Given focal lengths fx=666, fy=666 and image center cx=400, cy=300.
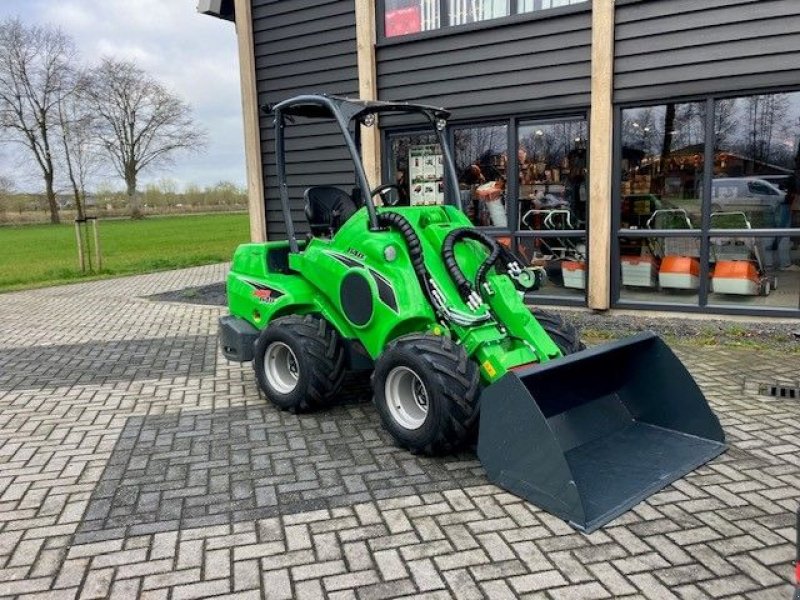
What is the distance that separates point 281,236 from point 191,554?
7.82 meters

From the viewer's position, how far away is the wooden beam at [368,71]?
9.04 m

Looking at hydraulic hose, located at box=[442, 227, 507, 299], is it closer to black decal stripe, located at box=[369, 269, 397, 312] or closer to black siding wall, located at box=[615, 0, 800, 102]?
black decal stripe, located at box=[369, 269, 397, 312]

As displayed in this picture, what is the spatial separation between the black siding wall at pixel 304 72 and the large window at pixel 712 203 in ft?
13.1

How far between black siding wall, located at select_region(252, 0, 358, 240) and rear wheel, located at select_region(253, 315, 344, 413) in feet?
15.7

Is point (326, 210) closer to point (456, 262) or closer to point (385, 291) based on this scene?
point (385, 291)

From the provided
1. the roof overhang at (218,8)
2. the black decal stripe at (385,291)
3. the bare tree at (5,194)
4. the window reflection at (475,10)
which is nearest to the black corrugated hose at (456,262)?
the black decal stripe at (385,291)

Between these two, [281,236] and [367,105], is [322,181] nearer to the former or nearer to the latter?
[281,236]

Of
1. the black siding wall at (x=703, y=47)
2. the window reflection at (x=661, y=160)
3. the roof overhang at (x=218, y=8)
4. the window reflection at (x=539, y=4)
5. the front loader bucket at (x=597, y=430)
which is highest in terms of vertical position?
the roof overhang at (x=218, y=8)

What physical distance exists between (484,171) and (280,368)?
4595 millimetres

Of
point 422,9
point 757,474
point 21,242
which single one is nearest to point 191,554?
point 757,474

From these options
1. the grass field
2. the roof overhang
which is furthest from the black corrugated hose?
the grass field

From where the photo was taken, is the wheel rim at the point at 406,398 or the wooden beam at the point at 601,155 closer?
the wheel rim at the point at 406,398

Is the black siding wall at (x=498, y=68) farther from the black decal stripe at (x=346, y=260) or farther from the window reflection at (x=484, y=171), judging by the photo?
the black decal stripe at (x=346, y=260)

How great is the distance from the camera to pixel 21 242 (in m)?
28.8
